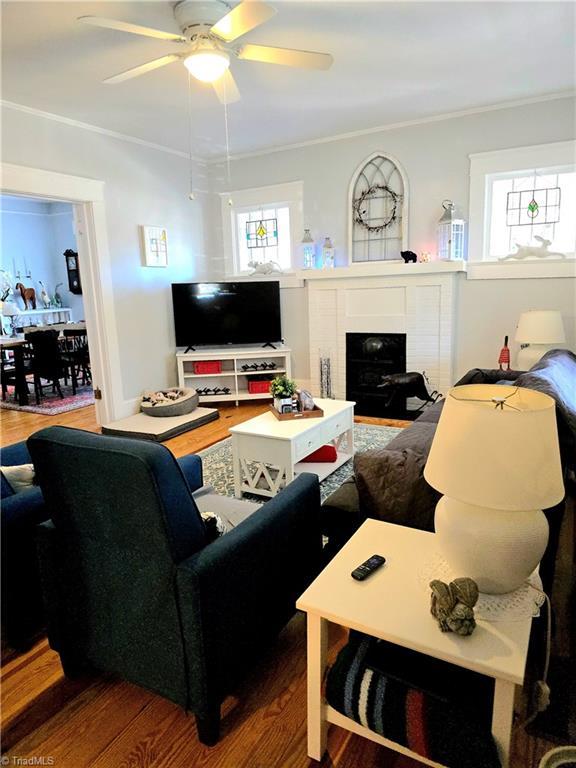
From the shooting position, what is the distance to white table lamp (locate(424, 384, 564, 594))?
1094mm

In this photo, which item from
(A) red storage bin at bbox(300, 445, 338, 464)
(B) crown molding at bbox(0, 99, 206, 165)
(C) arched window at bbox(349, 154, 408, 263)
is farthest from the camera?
(C) arched window at bbox(349, 154, 408, 263)

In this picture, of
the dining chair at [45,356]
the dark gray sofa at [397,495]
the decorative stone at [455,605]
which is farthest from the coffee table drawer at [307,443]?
the dining chair at [45,356]

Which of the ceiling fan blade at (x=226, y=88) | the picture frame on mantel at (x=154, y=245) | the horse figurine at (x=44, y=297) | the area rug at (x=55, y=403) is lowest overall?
the area rug at (x=55, y=403)

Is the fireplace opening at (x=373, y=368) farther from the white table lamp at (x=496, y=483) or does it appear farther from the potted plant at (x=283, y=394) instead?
the white table lamp at (x=496, y=483)

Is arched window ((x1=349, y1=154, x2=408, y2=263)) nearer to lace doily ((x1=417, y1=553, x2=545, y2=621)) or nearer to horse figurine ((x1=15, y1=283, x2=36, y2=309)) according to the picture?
lace doily ((x1=417, y1=553, x2=545, y2=621))

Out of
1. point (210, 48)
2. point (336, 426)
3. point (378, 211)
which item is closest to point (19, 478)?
point (336, 426)

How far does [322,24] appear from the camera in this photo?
2672 mm

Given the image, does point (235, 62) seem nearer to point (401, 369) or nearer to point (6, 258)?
point (401, 369)

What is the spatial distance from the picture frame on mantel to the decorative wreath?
205 cm

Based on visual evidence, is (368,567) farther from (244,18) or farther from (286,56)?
(286,56)

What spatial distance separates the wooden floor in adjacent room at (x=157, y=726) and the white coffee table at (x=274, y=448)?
1123 millimetres

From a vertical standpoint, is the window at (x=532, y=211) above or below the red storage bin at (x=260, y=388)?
above

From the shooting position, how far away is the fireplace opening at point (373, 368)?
4.85 metres

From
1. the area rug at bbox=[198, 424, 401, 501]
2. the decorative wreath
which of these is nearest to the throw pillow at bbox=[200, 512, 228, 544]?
the area rug at bbox=[198, 424, 401, 501]
